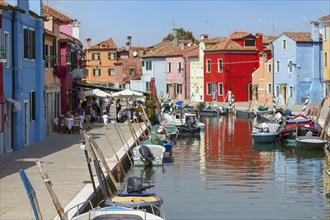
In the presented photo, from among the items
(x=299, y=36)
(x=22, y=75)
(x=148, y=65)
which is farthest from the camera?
(x=148, y=65)

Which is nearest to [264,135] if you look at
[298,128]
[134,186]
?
[298,128]

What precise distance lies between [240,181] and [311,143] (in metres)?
10.2

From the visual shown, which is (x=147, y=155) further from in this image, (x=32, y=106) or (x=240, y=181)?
(x=32, y=106)

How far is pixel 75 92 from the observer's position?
163ft

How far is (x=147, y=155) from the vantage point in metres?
28.4

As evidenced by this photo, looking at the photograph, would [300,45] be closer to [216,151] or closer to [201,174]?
[216,151]

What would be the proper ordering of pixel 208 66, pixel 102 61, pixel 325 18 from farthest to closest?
pixel 102 61 < pixel 208 66 < pixel 325 18

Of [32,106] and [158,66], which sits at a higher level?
[158,66]

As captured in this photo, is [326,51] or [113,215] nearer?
[113,215]

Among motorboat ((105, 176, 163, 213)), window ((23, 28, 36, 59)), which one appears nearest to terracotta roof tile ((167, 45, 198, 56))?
window ((23, 28, 36, 59))

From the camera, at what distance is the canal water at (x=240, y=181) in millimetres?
19859

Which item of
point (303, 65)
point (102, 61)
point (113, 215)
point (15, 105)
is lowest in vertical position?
point (113, 215)

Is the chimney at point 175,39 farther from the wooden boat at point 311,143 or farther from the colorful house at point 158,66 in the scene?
the wooden boat at point 311,143

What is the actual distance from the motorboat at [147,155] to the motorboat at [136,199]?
9612mm
